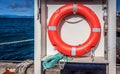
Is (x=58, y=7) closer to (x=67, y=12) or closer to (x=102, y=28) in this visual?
(x=67, y=12)

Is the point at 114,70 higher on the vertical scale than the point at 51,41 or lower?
lower

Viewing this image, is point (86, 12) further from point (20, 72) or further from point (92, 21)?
point (20, 72)

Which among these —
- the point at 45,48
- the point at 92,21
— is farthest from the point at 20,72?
the point at 92,21

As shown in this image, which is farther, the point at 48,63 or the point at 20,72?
the point at 20,72

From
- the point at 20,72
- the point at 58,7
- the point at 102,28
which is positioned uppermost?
the point at 58,7

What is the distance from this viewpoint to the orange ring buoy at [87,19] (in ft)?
10.1

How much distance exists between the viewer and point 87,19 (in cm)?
314

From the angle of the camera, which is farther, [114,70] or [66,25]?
[66,25]

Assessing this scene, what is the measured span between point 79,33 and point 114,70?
0.51 meters

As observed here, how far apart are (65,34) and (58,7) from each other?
28 centimetres

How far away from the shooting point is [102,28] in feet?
10.4

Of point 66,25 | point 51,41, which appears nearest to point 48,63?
point 51,41

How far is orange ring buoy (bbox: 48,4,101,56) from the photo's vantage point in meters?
3.08

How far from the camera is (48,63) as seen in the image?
305 centimetres
